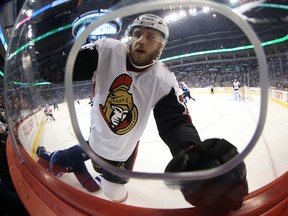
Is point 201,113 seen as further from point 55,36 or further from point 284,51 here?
point 55,36

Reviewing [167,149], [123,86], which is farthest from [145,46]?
[167,149]

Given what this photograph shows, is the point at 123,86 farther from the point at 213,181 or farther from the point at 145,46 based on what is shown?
the point at 213,181

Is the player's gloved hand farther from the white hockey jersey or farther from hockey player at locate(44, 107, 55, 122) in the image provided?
hockey player at locate(44, 107, 55, 122)

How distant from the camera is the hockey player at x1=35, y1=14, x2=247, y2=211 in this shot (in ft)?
1.42

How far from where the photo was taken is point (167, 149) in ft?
1.75

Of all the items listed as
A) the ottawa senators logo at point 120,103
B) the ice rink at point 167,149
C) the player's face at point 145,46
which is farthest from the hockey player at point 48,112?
the player's face at point 145,46

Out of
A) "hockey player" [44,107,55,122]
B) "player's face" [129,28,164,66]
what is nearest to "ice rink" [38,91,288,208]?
"hockey player" [44,107,55,122]

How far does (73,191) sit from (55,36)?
0.34 meters

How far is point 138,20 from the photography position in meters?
0.43

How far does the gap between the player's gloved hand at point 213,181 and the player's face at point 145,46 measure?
246 millimetres

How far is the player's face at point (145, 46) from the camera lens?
0.43 m

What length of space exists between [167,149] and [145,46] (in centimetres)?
26

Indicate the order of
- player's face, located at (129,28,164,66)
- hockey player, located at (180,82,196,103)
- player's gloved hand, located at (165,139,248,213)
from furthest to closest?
hockey player, located at (180,82,196,103) → player's face, located at (129,28,164,66) → player's gloved hand, located at (165,139,248,213)

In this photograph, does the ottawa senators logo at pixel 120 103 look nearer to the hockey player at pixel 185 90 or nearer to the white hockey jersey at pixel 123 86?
the white hockey jersey at pixel 123 86
